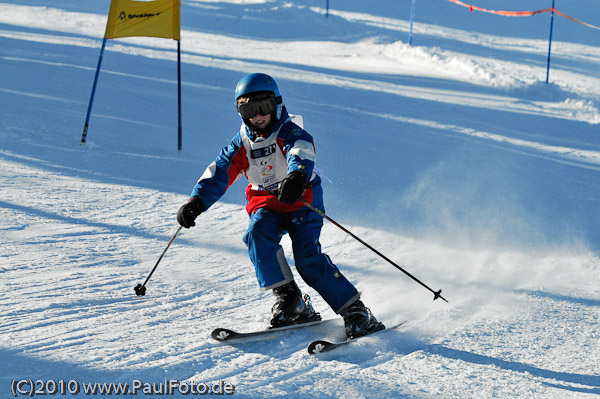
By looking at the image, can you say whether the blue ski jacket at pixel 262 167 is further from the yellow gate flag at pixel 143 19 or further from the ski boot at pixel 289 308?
the yellow gate flag at pixel 143 19

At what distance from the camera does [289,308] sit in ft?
11.6

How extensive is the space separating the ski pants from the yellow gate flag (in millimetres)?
4630

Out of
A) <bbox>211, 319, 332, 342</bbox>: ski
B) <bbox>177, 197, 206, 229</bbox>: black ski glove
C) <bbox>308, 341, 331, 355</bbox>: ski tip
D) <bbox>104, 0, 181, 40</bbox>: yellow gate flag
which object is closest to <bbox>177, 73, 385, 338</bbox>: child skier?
<bbox>177, 197, 206, 229</bbox>: black ski glove

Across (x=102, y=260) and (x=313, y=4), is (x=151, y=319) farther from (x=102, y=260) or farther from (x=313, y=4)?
(x=313, y=4)

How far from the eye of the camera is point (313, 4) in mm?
25984

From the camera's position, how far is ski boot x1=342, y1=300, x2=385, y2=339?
11.3ft

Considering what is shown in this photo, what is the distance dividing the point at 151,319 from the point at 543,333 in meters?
2.15

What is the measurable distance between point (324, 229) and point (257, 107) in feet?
7.51

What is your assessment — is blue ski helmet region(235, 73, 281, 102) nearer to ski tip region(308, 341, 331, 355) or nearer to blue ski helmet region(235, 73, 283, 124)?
blue ski helmet region(235, 73, 283, 124)

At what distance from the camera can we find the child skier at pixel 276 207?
3.41 meters

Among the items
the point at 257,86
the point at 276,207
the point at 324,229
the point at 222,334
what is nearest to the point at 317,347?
the point at 222,334

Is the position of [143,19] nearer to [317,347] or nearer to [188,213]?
[188,213]

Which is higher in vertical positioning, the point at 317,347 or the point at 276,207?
the point at 276,207

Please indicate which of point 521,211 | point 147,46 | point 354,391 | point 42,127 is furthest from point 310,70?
point 354,391
